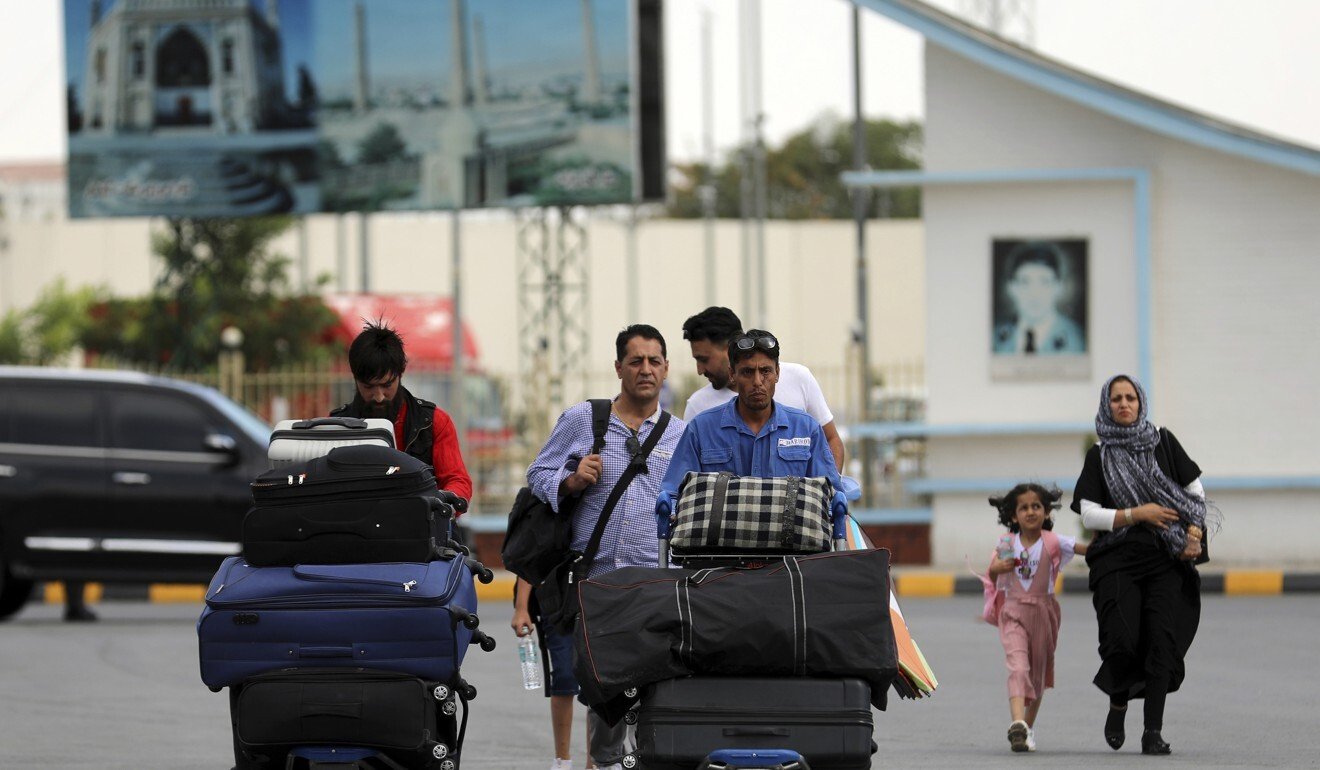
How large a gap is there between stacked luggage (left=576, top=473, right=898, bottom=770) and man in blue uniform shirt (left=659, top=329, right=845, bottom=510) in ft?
2.12

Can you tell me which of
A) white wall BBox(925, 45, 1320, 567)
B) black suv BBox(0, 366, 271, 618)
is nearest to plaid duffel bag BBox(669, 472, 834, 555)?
black suv BBox(0, 366, 271, 618)

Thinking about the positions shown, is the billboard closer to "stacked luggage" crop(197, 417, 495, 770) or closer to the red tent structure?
the red tent structure

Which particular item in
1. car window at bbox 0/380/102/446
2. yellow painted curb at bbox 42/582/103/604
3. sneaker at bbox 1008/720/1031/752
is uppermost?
car window at bbox 0/380/102/446

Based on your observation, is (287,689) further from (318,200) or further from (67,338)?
(67,338)

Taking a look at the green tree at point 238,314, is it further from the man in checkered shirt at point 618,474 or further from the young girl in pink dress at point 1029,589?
the man in checkered shirt at point 618,474

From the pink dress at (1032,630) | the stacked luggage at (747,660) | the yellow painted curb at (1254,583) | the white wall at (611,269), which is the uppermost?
the white wall at (611,269)

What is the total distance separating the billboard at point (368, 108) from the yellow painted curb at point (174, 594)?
6166 millimetres

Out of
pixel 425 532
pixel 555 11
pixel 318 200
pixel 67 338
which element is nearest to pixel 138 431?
pixel 318 200

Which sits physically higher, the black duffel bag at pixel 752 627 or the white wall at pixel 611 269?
the white wall at pixel 611 269

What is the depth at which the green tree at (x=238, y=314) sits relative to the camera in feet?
128

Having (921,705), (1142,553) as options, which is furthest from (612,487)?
(921,705)

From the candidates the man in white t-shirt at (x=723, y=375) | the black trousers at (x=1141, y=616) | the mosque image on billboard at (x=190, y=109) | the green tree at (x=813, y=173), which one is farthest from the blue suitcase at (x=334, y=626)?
the green tree at (x=813, y=173)

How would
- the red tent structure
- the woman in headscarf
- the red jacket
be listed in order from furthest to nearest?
the red tent structure, the woman in headscarf, the red jacket

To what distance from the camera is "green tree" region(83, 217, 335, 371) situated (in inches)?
1539
